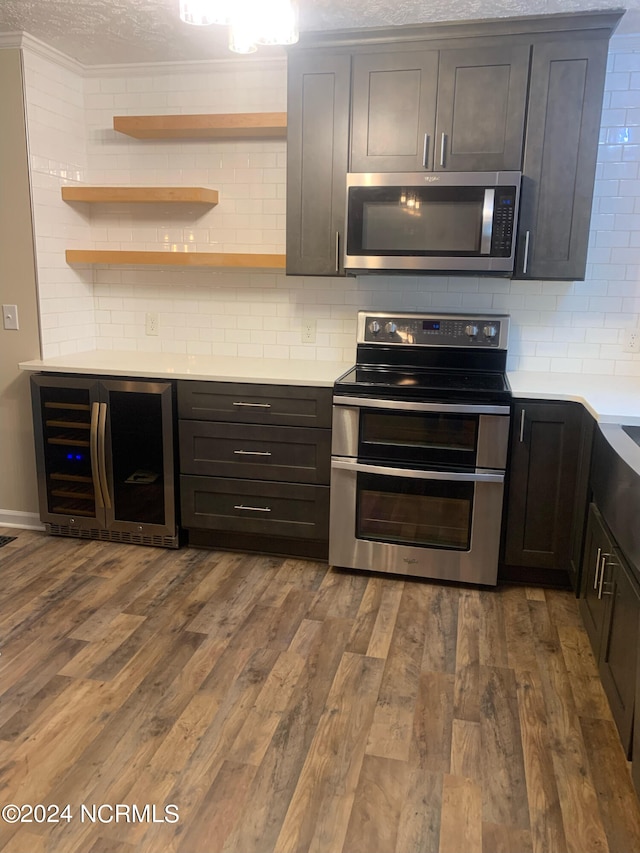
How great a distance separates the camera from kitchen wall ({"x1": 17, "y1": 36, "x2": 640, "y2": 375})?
317 centimetres

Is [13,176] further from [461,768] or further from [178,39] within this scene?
[461,768]

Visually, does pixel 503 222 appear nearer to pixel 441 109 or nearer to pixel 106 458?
pixel 441 109

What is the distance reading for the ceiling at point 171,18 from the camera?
2607 mm

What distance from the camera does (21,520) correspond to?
362 cm

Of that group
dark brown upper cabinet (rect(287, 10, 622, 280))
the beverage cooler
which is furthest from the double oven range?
the beverage cooler

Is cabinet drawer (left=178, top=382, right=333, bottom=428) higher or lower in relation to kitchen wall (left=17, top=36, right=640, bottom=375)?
lower

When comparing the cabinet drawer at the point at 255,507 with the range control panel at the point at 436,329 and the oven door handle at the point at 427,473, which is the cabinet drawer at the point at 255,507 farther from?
the range control panel at the point at 436,329

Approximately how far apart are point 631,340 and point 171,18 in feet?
8.39

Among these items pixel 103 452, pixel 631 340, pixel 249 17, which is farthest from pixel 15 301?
pixel 631 340

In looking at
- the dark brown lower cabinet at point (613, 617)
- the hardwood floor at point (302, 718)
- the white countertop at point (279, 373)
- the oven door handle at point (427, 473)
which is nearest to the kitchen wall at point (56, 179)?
the white countertop at point (279, 373)

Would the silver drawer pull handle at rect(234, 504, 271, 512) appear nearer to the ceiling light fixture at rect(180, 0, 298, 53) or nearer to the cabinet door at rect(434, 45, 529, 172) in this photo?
the cabinet door at rect(434, 45, 529, 172)

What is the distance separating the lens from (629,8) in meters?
2.62

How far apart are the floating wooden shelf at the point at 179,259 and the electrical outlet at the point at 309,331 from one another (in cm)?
37

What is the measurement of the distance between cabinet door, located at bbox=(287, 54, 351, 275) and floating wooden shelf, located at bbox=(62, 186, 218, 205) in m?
0.55
